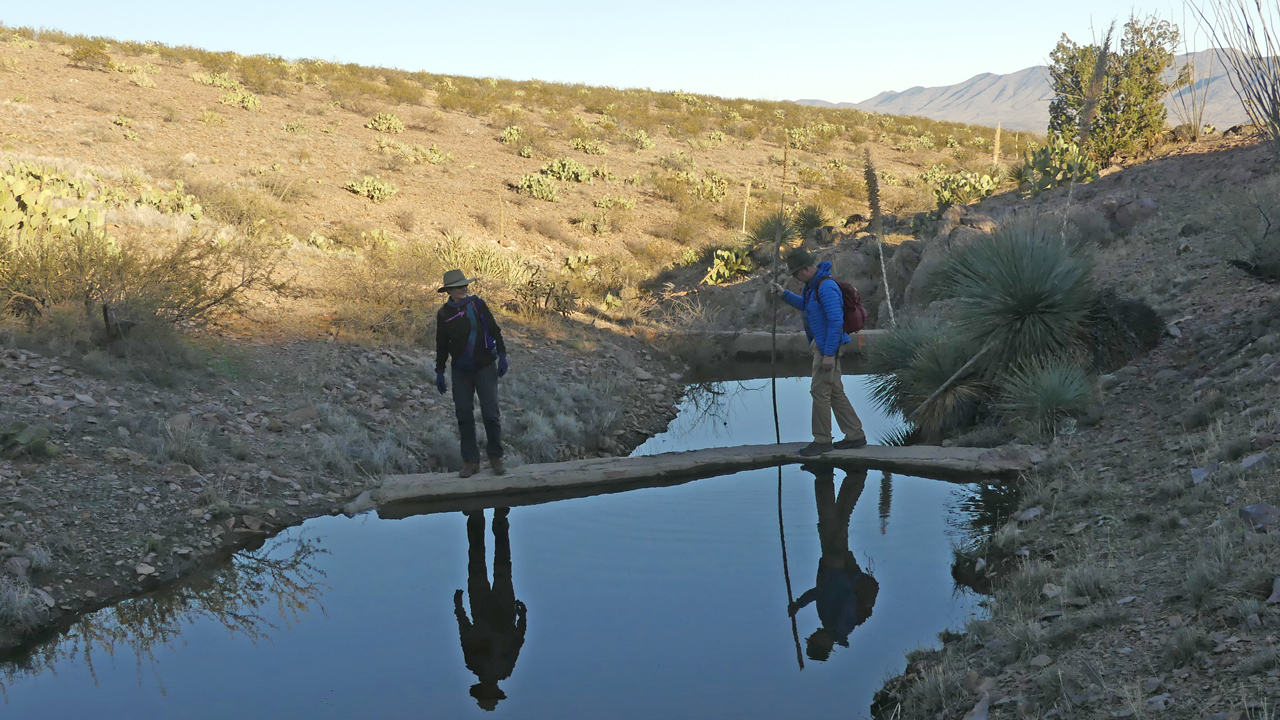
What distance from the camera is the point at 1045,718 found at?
3.88m

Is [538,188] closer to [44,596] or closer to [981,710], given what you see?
[44,596]

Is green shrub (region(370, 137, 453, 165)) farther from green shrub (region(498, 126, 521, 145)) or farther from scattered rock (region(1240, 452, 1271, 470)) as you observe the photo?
scattered rock (region(1240, 452, 1271, 470))

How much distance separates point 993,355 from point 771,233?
1132 centimetres

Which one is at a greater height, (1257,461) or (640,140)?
(640,140)

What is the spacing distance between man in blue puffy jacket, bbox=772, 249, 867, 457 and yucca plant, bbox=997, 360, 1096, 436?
1.77 meters

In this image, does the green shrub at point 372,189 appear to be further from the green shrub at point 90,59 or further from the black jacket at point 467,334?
the black jacket at point 467,334

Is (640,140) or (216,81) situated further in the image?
(640,140)

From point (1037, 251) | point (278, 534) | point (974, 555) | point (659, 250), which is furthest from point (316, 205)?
point (974, 555)

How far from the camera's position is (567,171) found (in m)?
27.9

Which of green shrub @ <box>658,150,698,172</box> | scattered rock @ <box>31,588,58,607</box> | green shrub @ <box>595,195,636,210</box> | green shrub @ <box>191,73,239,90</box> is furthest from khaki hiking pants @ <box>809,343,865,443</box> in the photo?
green shrub @ <box>191,73,239,90</box>

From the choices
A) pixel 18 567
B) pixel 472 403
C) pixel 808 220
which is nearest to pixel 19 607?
pixel 18 567

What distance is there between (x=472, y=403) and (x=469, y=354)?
47cm

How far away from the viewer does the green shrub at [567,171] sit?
2788cm

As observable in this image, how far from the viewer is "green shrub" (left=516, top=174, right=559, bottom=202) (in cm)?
2583
